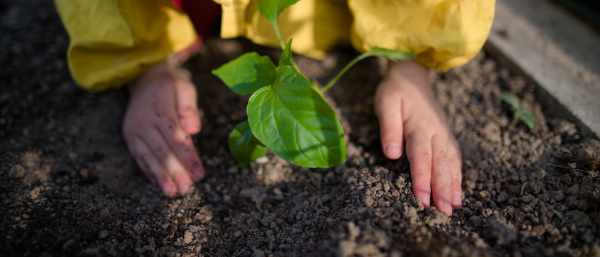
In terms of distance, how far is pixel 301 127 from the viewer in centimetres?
83

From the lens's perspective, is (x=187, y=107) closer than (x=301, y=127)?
No

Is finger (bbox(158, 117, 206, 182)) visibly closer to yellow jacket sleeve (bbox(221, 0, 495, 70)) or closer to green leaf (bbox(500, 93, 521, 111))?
yellow jacket sleeve (bbox(221, 0, 495, 70))

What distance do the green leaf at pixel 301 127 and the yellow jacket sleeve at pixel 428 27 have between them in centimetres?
54

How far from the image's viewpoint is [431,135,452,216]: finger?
0.97 meters

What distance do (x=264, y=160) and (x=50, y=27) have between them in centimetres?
163

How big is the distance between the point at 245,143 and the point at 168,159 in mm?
357

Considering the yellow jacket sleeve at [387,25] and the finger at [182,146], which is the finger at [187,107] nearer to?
the finger at [182,146]

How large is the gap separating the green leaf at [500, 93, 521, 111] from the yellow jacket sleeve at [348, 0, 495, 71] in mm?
281

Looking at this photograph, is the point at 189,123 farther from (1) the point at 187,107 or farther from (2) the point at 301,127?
(2) the point at 301,127

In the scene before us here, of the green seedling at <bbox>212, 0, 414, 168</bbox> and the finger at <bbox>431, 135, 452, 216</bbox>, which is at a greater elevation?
the green seedling at <bbox>212, 0, 414, 168</bbox>

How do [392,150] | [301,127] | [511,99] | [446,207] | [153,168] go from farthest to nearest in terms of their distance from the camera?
[511,99]
[153,168]
[392,150]
[446,207]
[301,127]

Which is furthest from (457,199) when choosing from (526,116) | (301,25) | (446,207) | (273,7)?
(301,25)

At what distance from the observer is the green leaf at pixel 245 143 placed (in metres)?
1.06

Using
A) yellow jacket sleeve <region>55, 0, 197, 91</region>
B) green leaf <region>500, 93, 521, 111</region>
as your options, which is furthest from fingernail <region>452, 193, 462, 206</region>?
yellow jacket sleeve <region>55, 0, 197, 91</region>
